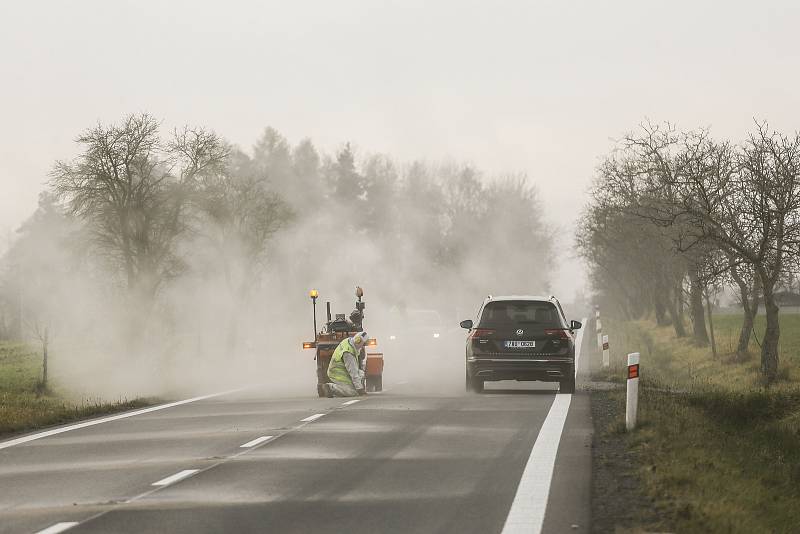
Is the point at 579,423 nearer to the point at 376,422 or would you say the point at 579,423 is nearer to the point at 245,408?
the point at 376,422

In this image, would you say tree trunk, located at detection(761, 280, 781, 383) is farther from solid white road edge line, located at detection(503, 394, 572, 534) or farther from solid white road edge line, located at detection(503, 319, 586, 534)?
solid white road edge line, located at detection(503, 394, 572, 534)

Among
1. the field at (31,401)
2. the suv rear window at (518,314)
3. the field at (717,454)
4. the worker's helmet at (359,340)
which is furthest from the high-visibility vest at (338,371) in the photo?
the field at (717,454)

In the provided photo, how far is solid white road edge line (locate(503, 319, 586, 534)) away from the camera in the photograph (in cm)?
806

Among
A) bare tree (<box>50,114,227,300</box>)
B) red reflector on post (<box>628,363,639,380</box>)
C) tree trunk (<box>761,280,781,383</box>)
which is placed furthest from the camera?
bare tree (<box>50,114,227,300</box>)

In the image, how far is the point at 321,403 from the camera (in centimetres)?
1981

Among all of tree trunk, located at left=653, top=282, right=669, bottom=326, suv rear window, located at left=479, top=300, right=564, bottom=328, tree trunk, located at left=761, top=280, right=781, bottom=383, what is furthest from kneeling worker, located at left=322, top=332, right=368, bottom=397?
tree trunk, located at left=653, top=282, right=669, bottom=326

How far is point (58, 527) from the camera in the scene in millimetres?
8039

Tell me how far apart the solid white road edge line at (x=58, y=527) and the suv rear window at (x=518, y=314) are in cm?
1398

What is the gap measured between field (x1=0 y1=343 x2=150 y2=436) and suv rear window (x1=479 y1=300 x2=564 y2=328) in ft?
20.3

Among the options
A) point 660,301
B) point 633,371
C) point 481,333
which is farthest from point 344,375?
point 660,301

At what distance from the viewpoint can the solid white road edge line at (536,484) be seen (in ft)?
26.5

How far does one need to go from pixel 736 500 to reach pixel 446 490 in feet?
7.24

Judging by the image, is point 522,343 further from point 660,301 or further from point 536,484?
point 660,301

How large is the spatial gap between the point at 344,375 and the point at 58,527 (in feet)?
45.3
